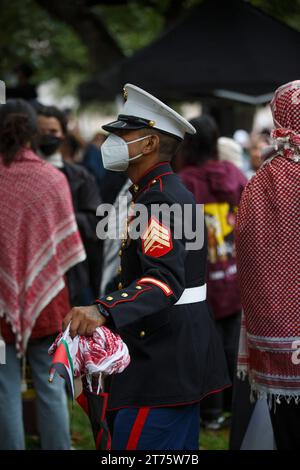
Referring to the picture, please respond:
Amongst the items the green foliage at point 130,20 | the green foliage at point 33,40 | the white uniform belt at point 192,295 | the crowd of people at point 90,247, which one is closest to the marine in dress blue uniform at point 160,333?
the white uniform belt at point 192,295

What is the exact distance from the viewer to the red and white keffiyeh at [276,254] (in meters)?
3.37

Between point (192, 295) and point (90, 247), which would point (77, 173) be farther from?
point (192, 295)

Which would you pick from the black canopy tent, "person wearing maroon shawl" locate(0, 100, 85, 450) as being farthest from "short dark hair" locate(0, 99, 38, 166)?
the black canopy tent

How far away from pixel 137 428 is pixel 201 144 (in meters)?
2.95

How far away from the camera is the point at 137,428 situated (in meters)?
3.36

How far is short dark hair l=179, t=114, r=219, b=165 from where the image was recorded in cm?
588

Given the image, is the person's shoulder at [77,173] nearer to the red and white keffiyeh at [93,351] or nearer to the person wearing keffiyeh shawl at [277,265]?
the person wearing keffiyeh shawl at [277,265]

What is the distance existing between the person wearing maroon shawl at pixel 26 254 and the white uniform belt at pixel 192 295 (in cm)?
129

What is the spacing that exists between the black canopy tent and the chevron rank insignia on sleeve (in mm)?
5054

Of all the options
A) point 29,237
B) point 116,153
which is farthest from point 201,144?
point 116,153

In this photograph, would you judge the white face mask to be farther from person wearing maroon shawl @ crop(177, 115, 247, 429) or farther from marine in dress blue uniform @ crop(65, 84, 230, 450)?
person wearing maroon shawl @ crop(177, 115, 247, 429)

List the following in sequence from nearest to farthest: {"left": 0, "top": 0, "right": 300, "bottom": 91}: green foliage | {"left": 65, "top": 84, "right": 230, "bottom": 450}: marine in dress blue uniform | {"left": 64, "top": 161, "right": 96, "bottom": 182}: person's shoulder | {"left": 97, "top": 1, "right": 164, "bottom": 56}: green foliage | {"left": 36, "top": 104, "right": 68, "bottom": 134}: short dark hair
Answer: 1. {"left": 65, "top": 84, "right": 230, "bottom": 450}: marine in dress blue uniform
2. {"left": 64, "top": 161, "right": 96, "bottom": 182}: person's shoulder
3. {"left": 36, "top": 104, "right": 68, "bottom": 134}: short dark hair
4. {"left": 0, "top": 0, "right": 300, "bottom": 91}: green foliage
5. {"left": 97, "top": 1, "right": 164, "bottom": 56}: green foliage

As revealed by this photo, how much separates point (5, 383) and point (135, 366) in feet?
4.50
